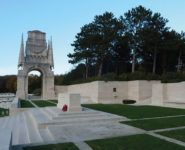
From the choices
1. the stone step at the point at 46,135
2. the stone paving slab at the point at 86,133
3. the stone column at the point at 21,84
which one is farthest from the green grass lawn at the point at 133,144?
the stone column at the point at 21,84

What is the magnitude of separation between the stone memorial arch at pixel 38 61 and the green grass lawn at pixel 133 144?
25.5 meters

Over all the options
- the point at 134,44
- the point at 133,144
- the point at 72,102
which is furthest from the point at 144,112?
the point at 134,44

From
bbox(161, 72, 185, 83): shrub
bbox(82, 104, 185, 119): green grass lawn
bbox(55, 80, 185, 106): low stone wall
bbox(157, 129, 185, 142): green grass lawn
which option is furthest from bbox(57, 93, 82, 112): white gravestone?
bbox(161, 72, 185, 83): shrub

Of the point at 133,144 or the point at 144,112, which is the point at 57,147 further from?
the point at 144,112

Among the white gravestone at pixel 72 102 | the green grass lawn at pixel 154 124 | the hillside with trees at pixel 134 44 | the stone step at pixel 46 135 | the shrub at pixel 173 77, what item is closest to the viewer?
the stone step at pixel 46 135

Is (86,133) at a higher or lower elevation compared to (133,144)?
lower

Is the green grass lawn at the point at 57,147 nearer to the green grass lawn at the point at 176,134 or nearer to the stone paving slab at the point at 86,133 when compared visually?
the stone paving slab at the point at 86,133

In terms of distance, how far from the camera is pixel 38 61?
30.2 meters

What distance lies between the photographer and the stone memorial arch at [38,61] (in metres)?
29.0

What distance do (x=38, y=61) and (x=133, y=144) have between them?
1096 inches

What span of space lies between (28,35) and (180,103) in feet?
85.3

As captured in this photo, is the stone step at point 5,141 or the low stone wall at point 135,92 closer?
the stone step at point 5,141

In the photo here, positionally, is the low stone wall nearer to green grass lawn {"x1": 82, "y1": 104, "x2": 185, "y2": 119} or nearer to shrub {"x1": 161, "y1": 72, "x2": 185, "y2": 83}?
shrub {"x1": 161, "y1": 72, "x2": 185, "y2": 83}

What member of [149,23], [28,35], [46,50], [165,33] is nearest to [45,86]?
[46,50]
